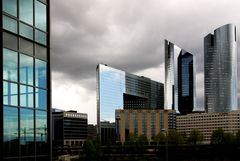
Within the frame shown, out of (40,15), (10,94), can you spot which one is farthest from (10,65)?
(40,15)

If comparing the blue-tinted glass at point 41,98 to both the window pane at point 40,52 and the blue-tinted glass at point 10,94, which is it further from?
the blue-tinted glass at point 10,94

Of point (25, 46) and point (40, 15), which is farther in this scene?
point (40, 15)

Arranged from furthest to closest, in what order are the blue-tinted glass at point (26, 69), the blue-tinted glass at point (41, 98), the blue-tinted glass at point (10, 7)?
the blue-tinted glass at point (41, 98) → the blue-tinted glass at point (26, 69) → the blue-tinted glass at point (10, 7)

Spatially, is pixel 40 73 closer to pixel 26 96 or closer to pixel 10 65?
pixel 26 96

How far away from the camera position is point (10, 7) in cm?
2638

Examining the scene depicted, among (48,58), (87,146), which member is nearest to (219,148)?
(87,146)

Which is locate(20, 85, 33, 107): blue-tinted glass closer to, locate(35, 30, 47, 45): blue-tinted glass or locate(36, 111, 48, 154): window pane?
locate(36, 111, 48, 154): window pane

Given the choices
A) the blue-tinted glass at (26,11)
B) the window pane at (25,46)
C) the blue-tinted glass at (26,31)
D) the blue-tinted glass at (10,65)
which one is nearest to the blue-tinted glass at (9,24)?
the blue-tinted glass at (26,31)

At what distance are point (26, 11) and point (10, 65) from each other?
370 centimetres

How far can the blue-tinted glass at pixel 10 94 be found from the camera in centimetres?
2559

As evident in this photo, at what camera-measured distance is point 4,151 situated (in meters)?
25.1

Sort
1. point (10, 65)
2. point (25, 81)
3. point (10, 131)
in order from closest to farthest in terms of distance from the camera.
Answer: point (10, 131) → point (10, 65) → point (25, 81)

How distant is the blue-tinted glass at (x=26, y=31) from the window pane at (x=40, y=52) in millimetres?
957

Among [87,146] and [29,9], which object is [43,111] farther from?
[87,146]
